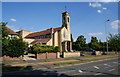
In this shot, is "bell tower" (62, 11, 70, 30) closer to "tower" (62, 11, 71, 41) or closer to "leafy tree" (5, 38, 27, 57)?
"tower" (62, 11, 71, 41)

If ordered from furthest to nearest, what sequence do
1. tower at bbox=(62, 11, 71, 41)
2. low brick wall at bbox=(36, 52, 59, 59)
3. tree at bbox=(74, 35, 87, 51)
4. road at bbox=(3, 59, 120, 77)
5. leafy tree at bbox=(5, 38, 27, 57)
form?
1. tree at bbox=(74, 35, 87, 51)
2. tower at bbox=(62, 11, 71, 41)
3. low brick wall at bbox=(36, 52, 59, 59)
4. leafy tree at bbox=(5, 38, 27, 57)
5. road at bbox=(3, 59, 120, 77)

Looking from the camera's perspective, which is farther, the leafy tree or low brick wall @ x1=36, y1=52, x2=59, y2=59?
low brick wall @ x1=36, y1=52, x2=59, y2=59

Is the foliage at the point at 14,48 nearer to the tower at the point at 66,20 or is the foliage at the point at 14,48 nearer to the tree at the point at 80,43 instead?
the tower at the point at 66,20

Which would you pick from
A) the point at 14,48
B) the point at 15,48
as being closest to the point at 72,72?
the point at 15,48

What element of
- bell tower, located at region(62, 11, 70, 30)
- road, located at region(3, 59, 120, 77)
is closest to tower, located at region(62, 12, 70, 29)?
bell tower, located at region(62, 11, 70, 30)

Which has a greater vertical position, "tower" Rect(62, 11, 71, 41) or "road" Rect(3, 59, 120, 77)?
"tower" Rect(62, 11, 71, 41)

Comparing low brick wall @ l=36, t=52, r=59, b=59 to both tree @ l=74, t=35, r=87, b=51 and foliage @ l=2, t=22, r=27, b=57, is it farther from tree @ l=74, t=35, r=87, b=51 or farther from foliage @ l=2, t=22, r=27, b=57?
tree @ l=74, t=35, r=87, b=51

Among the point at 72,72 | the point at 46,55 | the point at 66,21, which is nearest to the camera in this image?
the point at 72,72

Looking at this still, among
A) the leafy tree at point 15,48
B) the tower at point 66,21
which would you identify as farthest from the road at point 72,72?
the tower at point 66,21

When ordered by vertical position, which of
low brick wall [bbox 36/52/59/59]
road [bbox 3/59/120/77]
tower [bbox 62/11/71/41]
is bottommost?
road [bbox 3/59/120/77]

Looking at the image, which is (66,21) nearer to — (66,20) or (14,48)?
(66,20)

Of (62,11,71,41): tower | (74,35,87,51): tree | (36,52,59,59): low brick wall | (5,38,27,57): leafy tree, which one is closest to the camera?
(5,38,27,57): leafy tree

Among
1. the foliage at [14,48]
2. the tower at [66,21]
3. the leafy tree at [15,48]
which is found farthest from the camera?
the tower at [66,21]

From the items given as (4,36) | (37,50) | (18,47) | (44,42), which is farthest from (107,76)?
(44,42)
